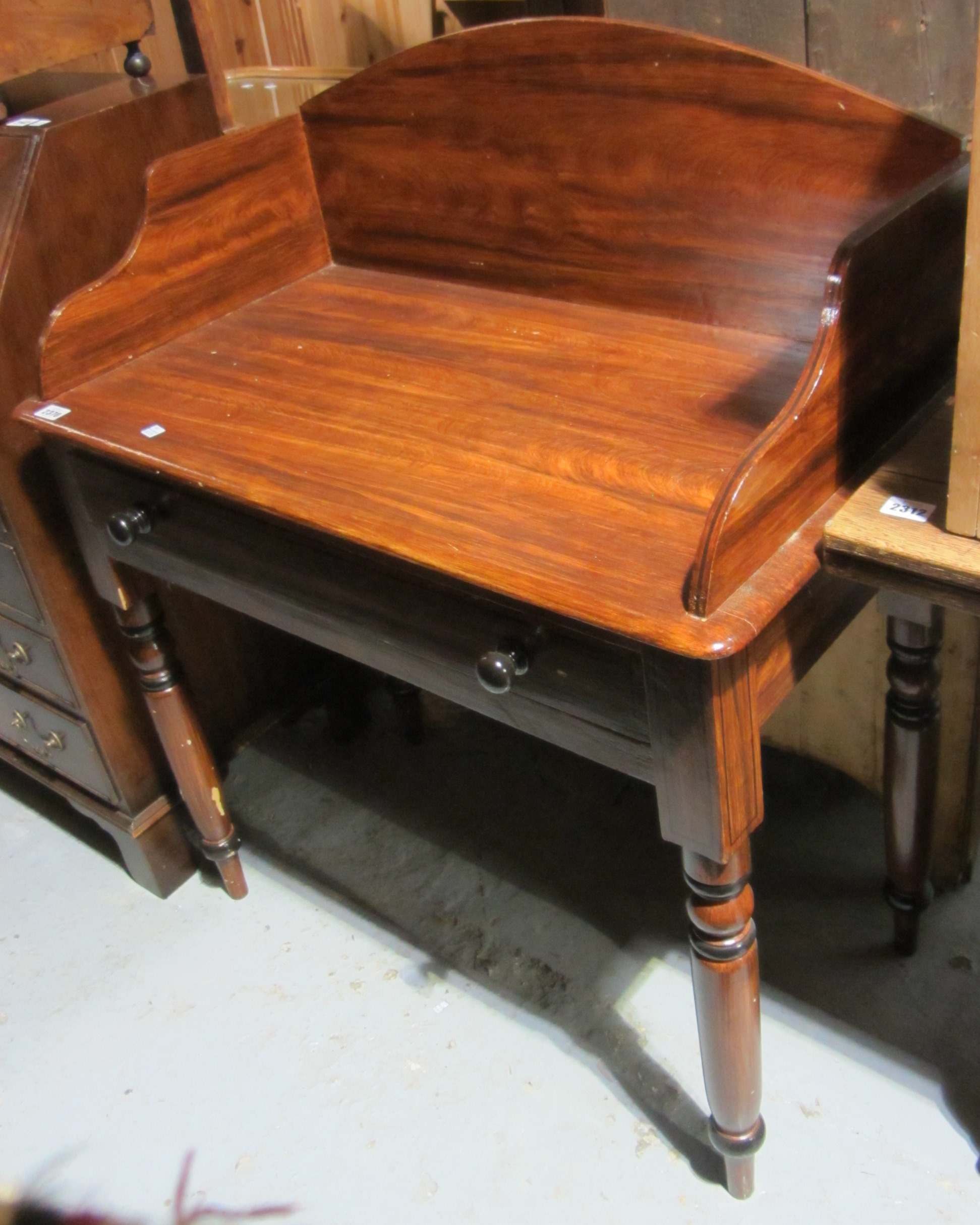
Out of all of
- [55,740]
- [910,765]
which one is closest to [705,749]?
[910,765]

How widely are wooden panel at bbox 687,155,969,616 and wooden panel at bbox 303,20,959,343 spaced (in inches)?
3.9

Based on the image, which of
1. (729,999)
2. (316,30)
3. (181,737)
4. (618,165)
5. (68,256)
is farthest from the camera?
(316,30)

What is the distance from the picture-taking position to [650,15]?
1.27 m

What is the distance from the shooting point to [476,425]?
1.09 metres

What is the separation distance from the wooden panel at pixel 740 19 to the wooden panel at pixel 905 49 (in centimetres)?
1

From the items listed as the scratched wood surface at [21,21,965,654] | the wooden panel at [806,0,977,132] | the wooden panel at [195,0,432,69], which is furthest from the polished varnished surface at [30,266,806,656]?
the wooden panel at [195,0,432,69]

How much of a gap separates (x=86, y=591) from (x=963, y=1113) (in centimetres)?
118

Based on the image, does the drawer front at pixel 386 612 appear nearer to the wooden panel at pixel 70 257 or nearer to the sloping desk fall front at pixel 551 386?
the sloping desk fall front at pixel 551 386

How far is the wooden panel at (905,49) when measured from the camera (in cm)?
110

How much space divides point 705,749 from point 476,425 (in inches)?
14.5

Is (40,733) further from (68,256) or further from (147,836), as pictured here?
(68,256)

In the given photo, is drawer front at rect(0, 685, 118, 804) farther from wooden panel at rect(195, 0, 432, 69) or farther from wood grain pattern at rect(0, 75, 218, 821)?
wooden panel at rect(195, 0, 432, 69)

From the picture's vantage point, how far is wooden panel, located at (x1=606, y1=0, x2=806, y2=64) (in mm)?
1193

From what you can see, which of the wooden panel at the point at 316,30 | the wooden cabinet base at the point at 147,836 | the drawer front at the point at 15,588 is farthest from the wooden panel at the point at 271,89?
the wooden cabinet base at the point at 147,836
